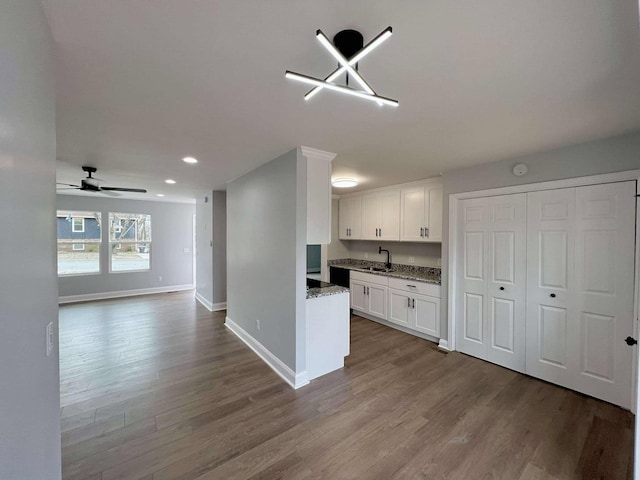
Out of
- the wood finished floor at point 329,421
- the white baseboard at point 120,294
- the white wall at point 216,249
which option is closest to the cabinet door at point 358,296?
the wood finished floor at point 329,421

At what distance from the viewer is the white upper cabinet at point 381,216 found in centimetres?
462

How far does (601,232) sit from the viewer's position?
246cm

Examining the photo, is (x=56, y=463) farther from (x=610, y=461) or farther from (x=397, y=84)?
(x=610, y=461)

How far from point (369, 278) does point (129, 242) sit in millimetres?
5928

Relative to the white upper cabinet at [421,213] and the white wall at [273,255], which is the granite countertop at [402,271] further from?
the white wall at [273,255]

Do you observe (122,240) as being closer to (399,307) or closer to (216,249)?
(216,249)

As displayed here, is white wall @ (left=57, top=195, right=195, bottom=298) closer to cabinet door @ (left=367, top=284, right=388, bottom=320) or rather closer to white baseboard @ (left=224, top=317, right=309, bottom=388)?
white baseboard @ (left=224, top=317, right=309, bottom=388)

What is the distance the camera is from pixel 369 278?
4.71 m

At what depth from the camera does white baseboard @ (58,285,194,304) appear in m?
5.83

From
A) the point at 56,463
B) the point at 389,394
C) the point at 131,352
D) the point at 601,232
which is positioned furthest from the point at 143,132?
the point at 601,232

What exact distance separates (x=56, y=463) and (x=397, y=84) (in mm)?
2576

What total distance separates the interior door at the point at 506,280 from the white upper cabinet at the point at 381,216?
5.24 feet

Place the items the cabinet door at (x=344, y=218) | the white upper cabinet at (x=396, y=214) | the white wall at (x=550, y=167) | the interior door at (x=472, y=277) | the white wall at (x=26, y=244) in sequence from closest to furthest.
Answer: the white wall at (x=26, y=244) → the white wall at (x=550, y=167) → the interior door at (x=472, y=277) → the white upper cabinet at (x=396, y=214) → the cabinet door at (x=344, y=218)

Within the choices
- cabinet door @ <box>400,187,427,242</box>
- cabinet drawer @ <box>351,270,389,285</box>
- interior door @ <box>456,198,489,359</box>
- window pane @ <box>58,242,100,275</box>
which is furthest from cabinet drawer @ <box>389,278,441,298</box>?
window pane @ <box>58,242,100,275</box>
